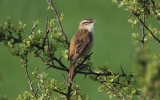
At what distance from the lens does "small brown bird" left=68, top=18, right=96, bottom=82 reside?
6582mm

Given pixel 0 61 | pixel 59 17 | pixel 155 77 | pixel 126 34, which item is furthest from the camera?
pixel 126 34

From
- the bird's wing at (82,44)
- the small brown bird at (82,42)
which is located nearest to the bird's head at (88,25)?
the small brown bird at (82,42)

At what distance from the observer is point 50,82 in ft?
15.6

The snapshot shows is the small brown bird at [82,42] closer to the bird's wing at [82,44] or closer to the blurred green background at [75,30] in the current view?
the bird's wing at [82,44]

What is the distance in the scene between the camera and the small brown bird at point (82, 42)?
658 cm

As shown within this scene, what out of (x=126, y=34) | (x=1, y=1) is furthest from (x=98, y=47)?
(x=1, y=1)

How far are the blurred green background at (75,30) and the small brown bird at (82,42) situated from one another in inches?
127

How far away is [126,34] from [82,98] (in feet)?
32.3

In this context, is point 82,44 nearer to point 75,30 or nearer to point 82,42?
point 82,42

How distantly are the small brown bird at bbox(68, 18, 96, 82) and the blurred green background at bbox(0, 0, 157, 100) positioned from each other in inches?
127

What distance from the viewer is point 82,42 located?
7555 millimetres

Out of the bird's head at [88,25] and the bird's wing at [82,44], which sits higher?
the bird's head at [88,25]

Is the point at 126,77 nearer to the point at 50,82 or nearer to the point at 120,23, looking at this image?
the point at 50,82

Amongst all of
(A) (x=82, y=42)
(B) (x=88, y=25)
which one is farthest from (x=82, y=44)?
(B) (x=88, y=25)
